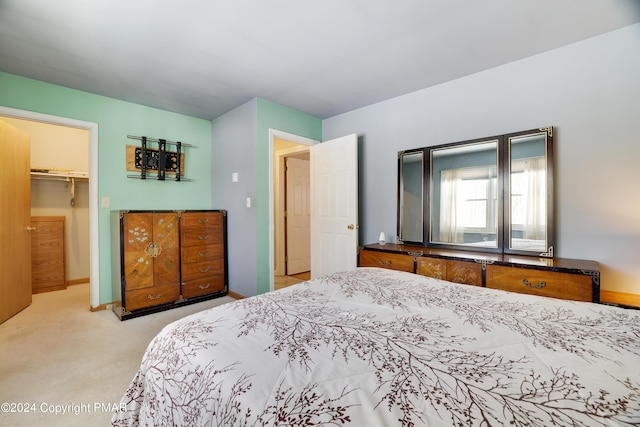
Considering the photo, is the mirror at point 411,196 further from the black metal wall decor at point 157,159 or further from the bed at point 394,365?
the black metal wall decor at point 157,159

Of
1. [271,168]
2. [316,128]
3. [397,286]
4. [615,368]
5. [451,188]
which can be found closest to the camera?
[615,368]

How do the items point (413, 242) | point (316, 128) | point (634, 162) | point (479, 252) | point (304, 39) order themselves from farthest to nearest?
point (316, 128), point (413, 242), point (479, 252), point (304, 39), point (634, 162)

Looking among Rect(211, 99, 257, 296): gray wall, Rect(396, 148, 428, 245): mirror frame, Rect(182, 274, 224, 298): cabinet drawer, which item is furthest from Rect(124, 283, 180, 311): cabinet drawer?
Rect(396, 148, 428, 245): mirror frame

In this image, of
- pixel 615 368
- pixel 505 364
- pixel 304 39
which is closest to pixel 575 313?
pixel 615 368

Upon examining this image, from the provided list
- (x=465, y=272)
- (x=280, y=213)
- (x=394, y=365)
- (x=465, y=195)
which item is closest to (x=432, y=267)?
(x=465, y=272)

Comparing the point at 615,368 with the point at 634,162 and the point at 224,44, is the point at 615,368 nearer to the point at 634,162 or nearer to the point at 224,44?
the point at 634,162

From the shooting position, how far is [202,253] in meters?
3.50

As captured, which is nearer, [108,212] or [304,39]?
[304,39]

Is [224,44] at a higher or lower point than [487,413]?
higher

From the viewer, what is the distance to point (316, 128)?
4020 mm

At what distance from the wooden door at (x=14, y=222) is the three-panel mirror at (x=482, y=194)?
13.6 feet

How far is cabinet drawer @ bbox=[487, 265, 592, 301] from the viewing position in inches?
72.6

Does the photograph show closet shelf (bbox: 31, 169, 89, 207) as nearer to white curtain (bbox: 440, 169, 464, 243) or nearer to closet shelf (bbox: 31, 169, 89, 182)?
→ closet shelf (bbox: 31, 169, 89, 182)

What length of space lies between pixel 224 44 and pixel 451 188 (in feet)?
8.21
